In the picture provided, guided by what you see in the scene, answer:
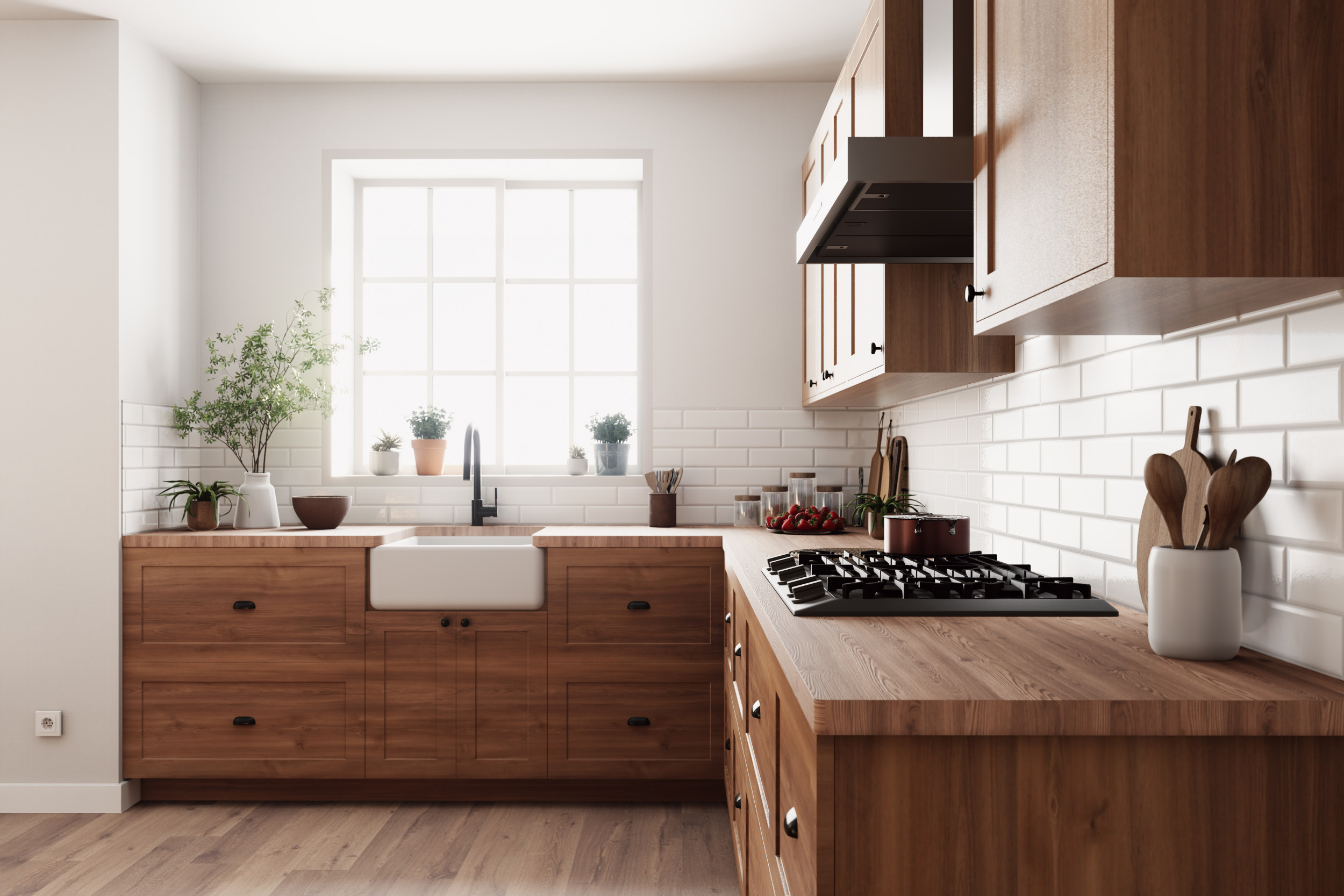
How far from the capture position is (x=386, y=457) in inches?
150

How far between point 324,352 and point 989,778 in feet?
10.2

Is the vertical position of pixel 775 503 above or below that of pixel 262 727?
above

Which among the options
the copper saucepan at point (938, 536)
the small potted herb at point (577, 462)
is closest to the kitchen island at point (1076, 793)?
the copper saucepan at point (938, 536)

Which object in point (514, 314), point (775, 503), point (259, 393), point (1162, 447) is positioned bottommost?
point (775, 503)

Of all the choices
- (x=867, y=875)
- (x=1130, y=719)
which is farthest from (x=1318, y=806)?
(x=867, y=875)

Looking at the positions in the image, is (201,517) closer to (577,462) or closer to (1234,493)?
(577,462)

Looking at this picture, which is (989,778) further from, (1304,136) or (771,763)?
(1304,136)

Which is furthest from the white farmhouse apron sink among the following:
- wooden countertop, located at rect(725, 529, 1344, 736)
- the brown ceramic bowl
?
wooden countertop, located at rect(725, 529, 1344, 736)

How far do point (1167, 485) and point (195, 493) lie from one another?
324 cm

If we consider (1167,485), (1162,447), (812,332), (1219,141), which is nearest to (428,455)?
(812,332)

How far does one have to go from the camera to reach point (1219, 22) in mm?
1087

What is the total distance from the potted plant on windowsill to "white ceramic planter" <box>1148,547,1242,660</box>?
9.97 feet

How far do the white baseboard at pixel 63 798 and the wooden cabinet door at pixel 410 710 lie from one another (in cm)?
90

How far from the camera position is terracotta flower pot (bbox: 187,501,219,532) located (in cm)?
336
